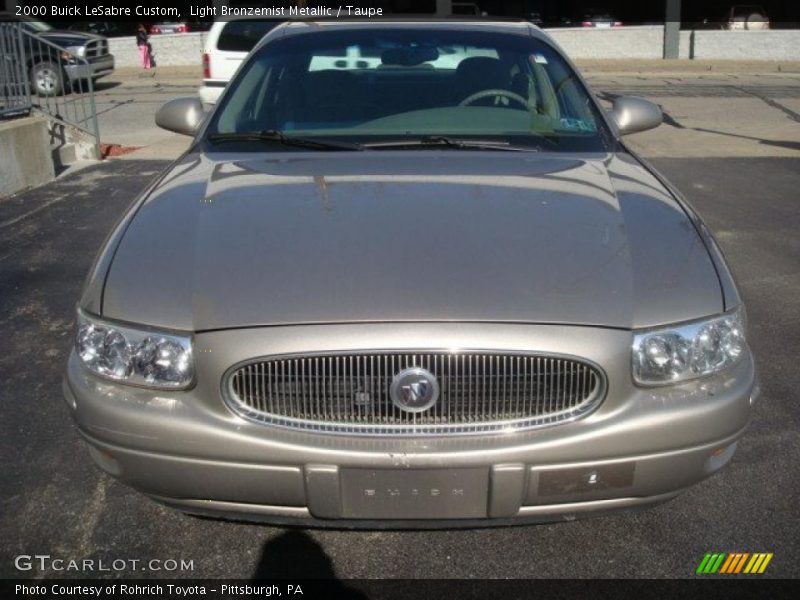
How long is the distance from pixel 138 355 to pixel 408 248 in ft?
2.75

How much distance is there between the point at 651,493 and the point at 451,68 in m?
2.35

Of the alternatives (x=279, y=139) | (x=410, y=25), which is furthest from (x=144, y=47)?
(x=279, y=139)

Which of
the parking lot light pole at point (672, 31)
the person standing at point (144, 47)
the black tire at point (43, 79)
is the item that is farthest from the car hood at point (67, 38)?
the parking lot light pole at point (672, 31)

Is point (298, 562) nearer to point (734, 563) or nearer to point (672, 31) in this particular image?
point (734, 563)

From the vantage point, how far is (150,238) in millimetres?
2762

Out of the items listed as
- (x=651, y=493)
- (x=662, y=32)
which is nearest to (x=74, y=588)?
(x=651, y=493)

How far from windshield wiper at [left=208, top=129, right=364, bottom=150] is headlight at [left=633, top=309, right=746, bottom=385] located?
1564 millimetres

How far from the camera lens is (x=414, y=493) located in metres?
2.34

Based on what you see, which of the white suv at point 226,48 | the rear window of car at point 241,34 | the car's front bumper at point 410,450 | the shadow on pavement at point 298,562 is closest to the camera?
the car's front bumper at point 410,450

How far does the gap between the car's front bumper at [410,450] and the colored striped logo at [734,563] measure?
0.46m

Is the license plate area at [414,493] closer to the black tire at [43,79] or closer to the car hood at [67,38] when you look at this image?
the black tire at [43,79]

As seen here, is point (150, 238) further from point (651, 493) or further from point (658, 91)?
point (658, 91)

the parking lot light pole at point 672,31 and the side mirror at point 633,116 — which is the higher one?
the side mirror at point 633,116

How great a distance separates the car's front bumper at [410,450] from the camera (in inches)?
90.8
